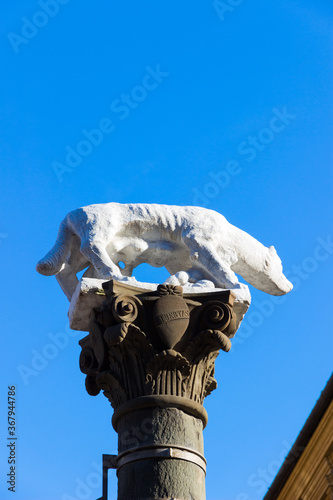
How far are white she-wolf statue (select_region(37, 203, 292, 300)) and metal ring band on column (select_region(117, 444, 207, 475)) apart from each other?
6.29ft

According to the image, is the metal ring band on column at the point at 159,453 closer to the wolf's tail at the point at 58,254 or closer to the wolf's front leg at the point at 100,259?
the wolf's front leg at the point at 100,259

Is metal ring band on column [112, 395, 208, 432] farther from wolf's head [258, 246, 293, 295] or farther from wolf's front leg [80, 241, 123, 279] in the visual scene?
wolf's head [258, 246, 293, 295]

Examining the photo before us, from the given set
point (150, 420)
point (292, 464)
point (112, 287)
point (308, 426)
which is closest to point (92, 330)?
point (112, 287)

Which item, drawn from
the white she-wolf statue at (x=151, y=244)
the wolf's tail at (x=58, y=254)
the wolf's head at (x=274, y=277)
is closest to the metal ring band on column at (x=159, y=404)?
the white she-wolf statue at (x=151, y=244)

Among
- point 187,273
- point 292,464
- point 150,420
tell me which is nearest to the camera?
point 150,420

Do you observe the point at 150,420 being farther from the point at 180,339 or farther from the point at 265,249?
the point at 265,249

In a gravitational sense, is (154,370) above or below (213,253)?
below

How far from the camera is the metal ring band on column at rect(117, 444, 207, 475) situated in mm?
8352

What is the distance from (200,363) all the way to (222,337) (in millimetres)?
309

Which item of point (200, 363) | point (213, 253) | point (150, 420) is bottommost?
point (150, 420)

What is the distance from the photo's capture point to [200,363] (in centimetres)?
903

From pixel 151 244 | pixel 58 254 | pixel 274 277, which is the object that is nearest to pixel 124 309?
pixel 151 244

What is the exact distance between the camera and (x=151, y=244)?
10180mm

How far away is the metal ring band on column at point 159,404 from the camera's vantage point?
28.4ft
